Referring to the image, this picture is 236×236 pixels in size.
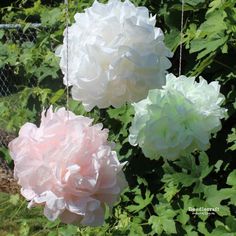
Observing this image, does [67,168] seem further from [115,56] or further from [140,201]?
[140,201]

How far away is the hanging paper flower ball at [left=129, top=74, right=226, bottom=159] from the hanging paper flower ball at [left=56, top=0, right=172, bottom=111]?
78mm

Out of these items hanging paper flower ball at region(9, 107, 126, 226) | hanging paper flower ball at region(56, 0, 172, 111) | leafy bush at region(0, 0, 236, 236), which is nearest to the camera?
hanging paper flower ball at region(9, 107, 126, 226)

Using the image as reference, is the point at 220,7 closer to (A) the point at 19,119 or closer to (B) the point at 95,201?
(B) the point at 95,201

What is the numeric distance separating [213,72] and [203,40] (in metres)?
0.14

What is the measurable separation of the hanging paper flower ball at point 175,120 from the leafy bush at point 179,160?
Result: 0.21m

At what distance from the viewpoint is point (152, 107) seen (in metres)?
1.27

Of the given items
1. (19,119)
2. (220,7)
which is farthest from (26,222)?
(220,7)

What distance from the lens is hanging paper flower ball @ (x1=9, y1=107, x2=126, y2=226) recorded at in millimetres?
1161

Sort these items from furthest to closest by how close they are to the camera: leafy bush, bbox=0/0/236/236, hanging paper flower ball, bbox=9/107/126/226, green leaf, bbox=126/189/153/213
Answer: green leaf, bbox=126/189/153/213, leafy bush, bbox=0/0/236/236, hanging paper flower ball, bbox=9/107/126/226

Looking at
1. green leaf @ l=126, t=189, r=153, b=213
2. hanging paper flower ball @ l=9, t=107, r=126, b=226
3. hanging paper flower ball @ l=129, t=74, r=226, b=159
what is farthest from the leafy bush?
hanging paper flower ball @ l=9, t=107, r=126, b=226

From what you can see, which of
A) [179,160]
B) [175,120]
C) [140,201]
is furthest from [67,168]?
[140,201]

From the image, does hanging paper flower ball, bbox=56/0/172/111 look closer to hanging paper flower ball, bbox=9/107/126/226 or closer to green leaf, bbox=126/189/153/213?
hanging paper flower ball, bbox=9/107/126/226

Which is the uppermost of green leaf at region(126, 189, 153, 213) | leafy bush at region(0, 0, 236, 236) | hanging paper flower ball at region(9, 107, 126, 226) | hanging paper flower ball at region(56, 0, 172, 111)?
Result: hanging paper flower ball at region(56, 0, 172, 111)

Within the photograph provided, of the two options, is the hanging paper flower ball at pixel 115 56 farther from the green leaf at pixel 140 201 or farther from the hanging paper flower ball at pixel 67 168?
the green leaf at pixel 140 201
